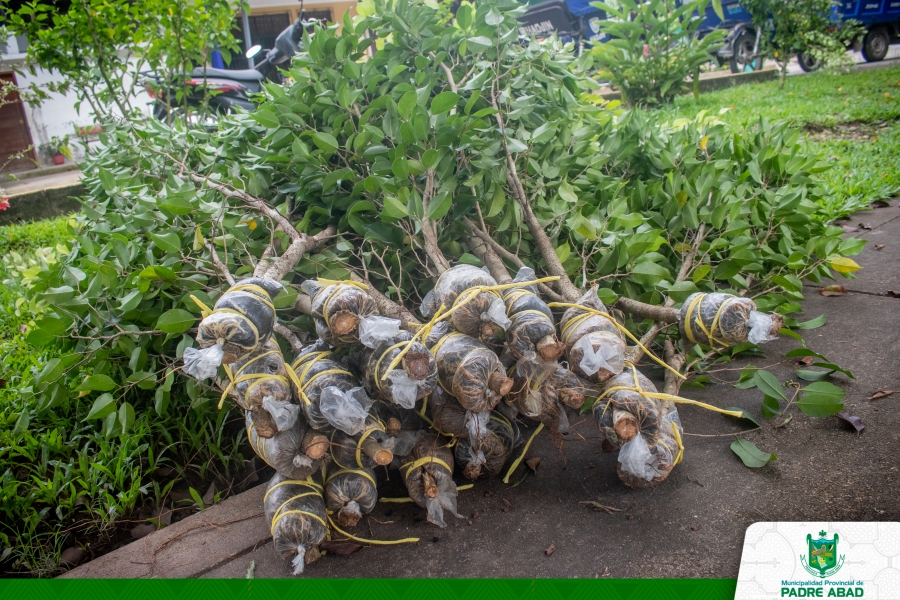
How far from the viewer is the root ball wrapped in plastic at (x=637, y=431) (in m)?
1.57

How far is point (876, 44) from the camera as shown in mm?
11648

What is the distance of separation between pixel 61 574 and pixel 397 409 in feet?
3.64

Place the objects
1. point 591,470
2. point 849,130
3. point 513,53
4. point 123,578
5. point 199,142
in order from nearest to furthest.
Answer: point 123,578 < point 591,470 < point 513,53 < point 199,142 < point 849,130

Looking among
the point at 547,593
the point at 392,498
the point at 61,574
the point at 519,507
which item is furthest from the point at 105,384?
the point at 547,593

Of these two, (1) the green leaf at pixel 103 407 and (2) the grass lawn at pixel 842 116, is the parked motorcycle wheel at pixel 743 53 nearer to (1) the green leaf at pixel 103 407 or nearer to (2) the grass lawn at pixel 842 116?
(2) the grass lawn at pixel 842 116

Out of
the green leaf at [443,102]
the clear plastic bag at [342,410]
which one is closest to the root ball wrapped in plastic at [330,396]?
the clear plastic bag at [342,410]

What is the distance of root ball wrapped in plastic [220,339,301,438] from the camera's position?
1404 millimetres

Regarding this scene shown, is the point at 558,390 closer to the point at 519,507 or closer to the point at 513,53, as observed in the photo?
the point at 519,507

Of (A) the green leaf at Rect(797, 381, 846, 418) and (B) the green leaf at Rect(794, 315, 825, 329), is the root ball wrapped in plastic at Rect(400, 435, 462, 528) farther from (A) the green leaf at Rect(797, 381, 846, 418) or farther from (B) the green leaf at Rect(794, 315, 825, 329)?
(B) the green leaf at Rect(794, 315, 825, 329)

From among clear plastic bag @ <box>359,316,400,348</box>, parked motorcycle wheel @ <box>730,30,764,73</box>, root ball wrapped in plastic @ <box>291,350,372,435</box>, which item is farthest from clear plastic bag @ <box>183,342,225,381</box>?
parked motorcycle wheel @ <box>730,30,764,73</box>

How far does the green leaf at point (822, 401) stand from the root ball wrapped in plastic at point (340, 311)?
53.5 inches

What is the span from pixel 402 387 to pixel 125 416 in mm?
1088

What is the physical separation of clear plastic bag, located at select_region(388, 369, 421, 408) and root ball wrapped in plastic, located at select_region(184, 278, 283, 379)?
13.0 inches

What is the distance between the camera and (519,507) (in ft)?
5.68
